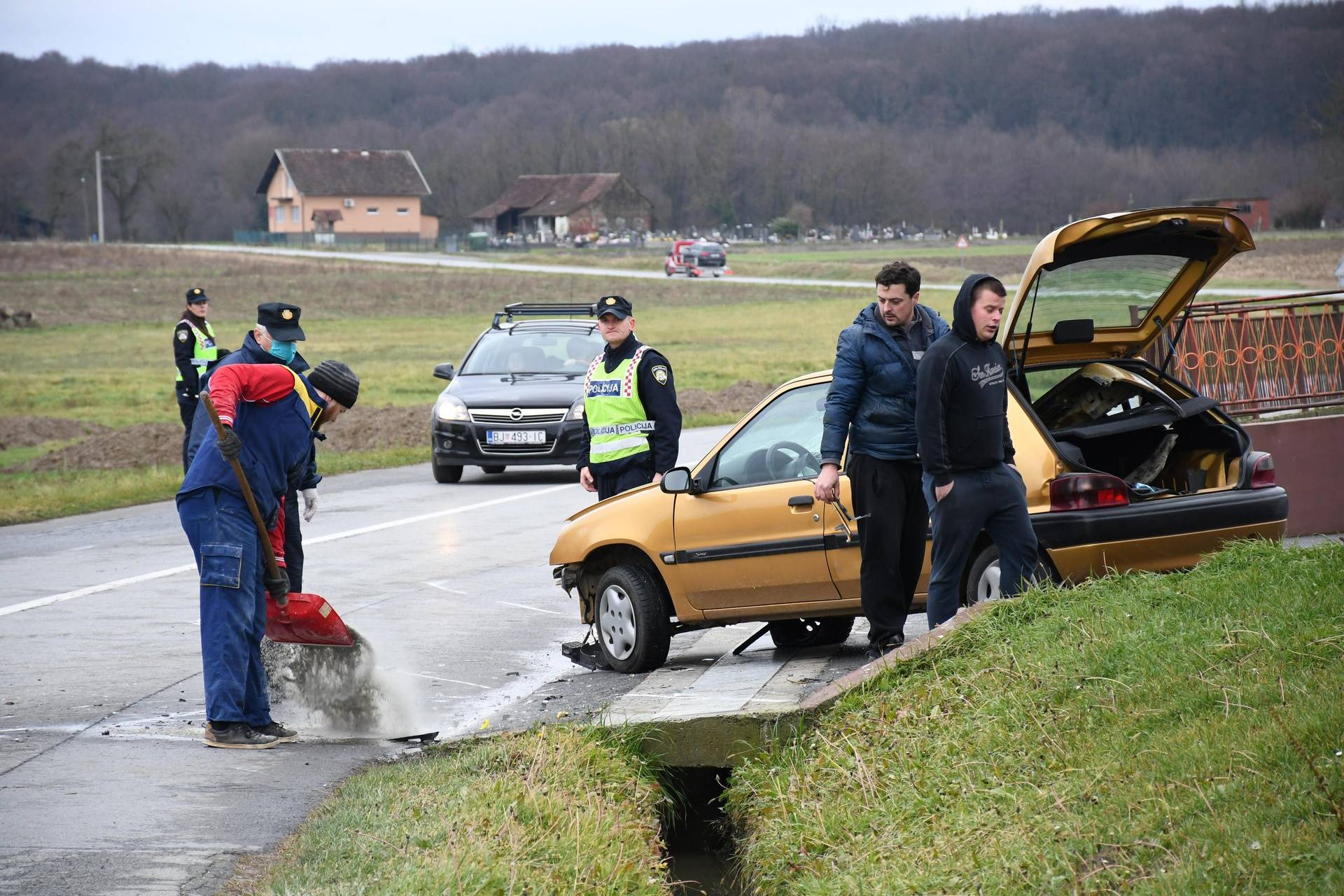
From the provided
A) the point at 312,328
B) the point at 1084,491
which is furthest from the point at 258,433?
the point at 312,328

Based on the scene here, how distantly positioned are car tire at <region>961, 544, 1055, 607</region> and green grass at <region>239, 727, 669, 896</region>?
1.98 meters

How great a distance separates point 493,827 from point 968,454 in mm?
2789

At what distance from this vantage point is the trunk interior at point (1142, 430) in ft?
26.5

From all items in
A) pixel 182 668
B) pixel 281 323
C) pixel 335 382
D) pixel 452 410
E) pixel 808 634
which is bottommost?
pixel 182 668

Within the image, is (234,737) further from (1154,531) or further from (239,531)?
(1154,531)

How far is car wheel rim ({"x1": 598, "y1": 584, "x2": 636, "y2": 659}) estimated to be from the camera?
8336 mm

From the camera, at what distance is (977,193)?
14675 cm

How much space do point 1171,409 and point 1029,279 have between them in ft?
3.68

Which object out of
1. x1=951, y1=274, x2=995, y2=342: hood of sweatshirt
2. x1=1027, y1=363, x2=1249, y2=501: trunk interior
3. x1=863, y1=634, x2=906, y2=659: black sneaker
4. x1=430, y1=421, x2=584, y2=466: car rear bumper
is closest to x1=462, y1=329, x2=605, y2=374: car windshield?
x1=430, y1=421, x2=584, y2=466: car rear bumper

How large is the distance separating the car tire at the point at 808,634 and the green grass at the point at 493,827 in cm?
236

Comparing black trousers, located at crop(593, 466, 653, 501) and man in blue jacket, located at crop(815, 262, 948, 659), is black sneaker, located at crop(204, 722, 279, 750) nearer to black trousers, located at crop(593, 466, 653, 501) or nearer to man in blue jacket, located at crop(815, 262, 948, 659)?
black trousers, located at crop(593, 466, 653, 501)

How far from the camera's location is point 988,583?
24.6 feet

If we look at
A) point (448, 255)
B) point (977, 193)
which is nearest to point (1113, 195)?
point (977, 193)

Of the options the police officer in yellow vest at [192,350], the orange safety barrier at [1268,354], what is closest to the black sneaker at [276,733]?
the orange safety barrier at [1268,354]
